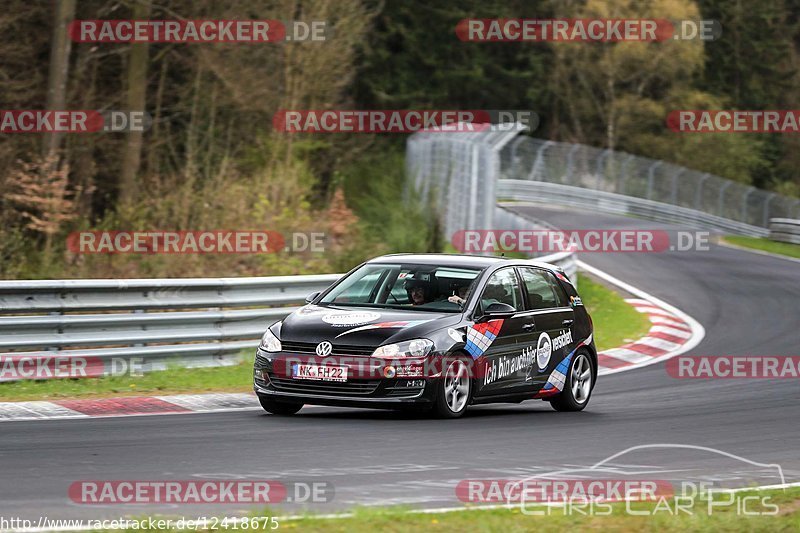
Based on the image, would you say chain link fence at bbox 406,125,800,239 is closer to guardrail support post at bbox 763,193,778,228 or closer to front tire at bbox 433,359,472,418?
guardrail support post at bbox 763,193,778,228

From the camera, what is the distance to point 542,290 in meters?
13.0

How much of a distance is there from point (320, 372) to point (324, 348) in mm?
197

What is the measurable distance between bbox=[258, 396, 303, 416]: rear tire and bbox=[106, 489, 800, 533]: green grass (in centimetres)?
439

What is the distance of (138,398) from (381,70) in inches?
2134

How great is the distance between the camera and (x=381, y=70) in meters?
65.6

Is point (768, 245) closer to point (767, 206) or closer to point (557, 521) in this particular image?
point (767, 206)

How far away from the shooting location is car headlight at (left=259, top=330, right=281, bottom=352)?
37.2ft

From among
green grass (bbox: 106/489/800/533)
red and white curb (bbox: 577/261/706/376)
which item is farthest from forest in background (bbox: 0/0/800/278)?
green grass (bbox: 106/489/800/533)

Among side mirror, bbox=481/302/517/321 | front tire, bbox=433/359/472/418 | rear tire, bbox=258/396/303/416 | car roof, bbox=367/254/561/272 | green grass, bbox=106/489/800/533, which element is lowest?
green grass, bbox=106/489/800/533

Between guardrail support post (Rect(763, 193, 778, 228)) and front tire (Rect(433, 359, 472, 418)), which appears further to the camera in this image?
guardrail support post (Rect(763, 193, 778, 228))

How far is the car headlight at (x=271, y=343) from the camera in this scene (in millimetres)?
11352

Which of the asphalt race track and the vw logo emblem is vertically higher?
the vw logo emblem

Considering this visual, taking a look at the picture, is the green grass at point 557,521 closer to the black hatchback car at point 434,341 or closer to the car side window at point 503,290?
the black hatchback car at point 434,341

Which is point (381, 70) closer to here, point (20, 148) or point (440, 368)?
point (20, 148)
